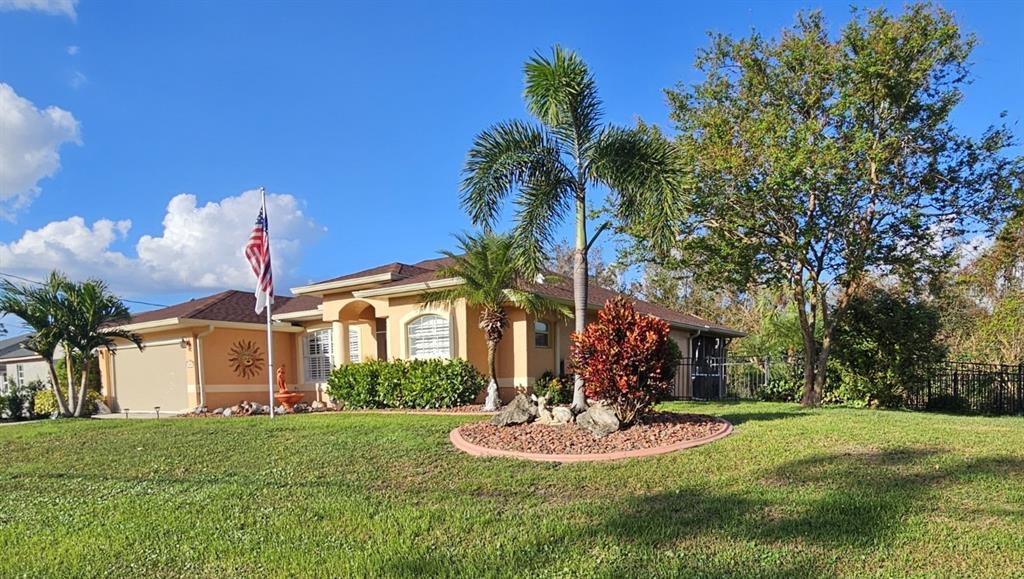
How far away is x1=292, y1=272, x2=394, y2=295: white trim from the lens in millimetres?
17250

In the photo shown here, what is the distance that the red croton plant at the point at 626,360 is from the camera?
8.97 metres

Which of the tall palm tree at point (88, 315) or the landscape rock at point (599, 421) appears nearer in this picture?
the landscape rock at point (599, 421)

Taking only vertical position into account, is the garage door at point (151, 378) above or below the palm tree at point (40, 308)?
below

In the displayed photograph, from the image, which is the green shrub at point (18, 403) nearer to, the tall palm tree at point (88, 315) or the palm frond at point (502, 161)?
the tall palm tree at point (88, 315)

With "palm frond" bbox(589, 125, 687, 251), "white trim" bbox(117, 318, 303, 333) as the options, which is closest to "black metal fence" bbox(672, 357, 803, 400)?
"palm frond" bbox(589, 125, 687, 251)

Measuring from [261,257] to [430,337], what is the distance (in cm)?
470

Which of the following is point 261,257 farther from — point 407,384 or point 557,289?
point 557,289

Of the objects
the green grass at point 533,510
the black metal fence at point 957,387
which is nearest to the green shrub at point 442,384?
the green grass at point 533,510

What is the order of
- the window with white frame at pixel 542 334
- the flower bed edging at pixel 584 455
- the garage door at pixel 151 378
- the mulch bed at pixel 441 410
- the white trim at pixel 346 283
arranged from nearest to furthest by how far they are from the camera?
the flower bed edging at pixel 584 455, the mulch bed at pixel 441 410, the window with white frame at pixel 542 334, the white trim at pixel 346 283, the garage door at pixel 151 378

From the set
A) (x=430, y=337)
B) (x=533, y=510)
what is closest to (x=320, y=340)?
(x=430, y=337)

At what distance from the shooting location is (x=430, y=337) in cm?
1625

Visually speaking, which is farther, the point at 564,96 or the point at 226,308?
the point at 226,308

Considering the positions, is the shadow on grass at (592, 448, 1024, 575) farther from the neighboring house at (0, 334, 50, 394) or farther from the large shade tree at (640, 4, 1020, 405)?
the neighboring house at (0, 334, 50, 394)

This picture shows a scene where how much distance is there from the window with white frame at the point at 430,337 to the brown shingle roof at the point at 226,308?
5.84 meters
